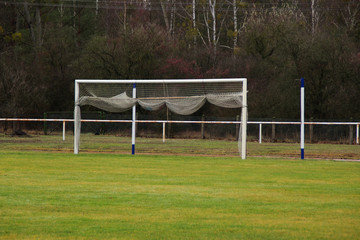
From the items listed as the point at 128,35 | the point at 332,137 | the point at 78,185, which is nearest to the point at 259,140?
the point at 332,137

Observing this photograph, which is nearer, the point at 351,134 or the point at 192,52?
the point at 351,134

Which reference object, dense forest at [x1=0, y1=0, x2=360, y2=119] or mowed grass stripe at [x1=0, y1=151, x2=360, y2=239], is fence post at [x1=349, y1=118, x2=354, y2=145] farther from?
mowed grass stripe at [x1=0, y1=151, x2=360, y2=239]

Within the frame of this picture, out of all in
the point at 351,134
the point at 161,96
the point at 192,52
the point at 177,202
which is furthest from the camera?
the point at 192,52

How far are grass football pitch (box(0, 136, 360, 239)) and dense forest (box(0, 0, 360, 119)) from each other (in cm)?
1840

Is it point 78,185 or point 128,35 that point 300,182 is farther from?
point 128,35

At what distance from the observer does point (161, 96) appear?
2495 centimetres

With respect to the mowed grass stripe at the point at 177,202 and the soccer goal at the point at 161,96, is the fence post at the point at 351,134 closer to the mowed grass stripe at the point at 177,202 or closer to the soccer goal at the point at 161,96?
the soccer goal at the point at 161,96

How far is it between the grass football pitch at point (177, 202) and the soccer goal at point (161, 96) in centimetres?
520

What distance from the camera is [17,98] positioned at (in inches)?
1770

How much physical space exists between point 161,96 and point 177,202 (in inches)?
575

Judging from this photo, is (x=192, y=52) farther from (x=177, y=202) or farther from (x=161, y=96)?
(x=177, y=202)

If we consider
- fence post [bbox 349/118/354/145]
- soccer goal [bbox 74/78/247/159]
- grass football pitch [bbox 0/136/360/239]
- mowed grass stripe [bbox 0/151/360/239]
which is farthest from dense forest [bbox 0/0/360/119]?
mowed grass stripe [bbox 0/151/360/239]

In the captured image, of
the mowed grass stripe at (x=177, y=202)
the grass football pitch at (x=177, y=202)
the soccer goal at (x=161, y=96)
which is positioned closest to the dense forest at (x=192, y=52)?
the soccer goal at (x=161, y=96)

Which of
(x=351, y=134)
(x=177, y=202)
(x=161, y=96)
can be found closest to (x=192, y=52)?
(x=351, y=134)
